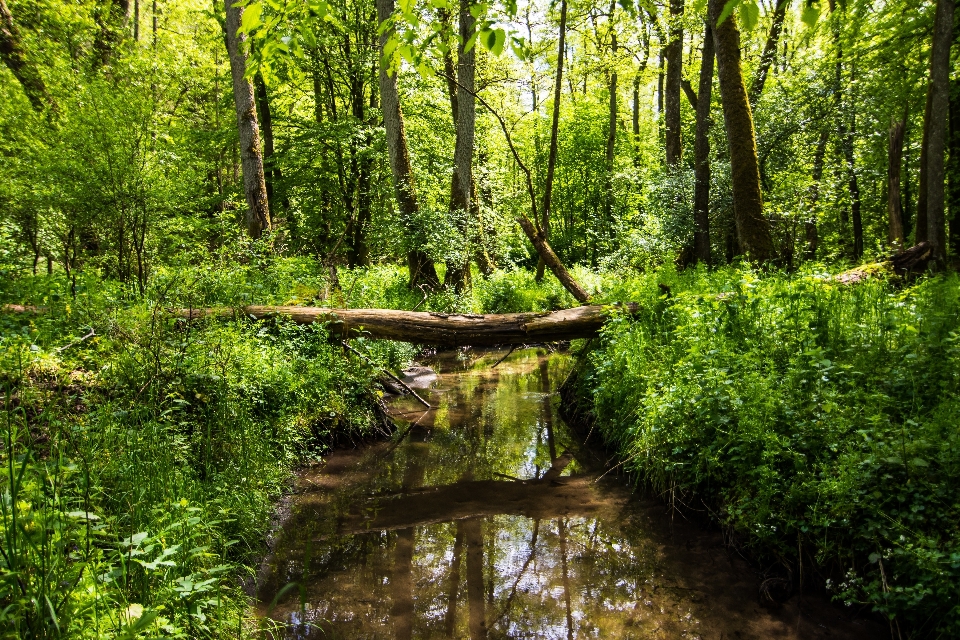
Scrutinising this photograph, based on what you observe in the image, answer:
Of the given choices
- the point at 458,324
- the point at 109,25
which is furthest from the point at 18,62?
the point at 458,324

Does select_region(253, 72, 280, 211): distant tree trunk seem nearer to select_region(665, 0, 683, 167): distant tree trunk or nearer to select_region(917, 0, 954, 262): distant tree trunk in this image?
select_region(665, 0, 683, 167): distant tree trunk

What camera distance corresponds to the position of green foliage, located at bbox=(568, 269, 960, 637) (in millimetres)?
3230

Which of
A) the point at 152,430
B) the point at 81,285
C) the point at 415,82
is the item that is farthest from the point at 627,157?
the point at 152,430

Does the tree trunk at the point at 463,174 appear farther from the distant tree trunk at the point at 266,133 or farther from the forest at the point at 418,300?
the distant tree trunk at the point at 266,133

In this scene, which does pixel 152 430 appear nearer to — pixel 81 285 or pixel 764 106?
Answer: pixel 81 285

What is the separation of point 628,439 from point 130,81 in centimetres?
989

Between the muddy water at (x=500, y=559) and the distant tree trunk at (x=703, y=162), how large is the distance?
273 inches

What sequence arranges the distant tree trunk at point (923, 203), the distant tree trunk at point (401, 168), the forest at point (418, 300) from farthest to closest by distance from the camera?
1. the distant tree trunk at point (401, 168)
2. the distant tree trunk at point (923, 203)
3. the forest at point (418, 300)

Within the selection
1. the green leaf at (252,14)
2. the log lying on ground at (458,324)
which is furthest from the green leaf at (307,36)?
the log lying on ground at (458,324)

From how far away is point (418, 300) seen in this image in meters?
11.3

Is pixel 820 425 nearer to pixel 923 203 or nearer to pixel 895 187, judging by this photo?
pixel 923 203

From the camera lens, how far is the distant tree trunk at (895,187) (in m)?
10.1

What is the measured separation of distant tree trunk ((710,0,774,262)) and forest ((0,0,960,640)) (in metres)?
0.04

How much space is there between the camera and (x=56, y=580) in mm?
2377
